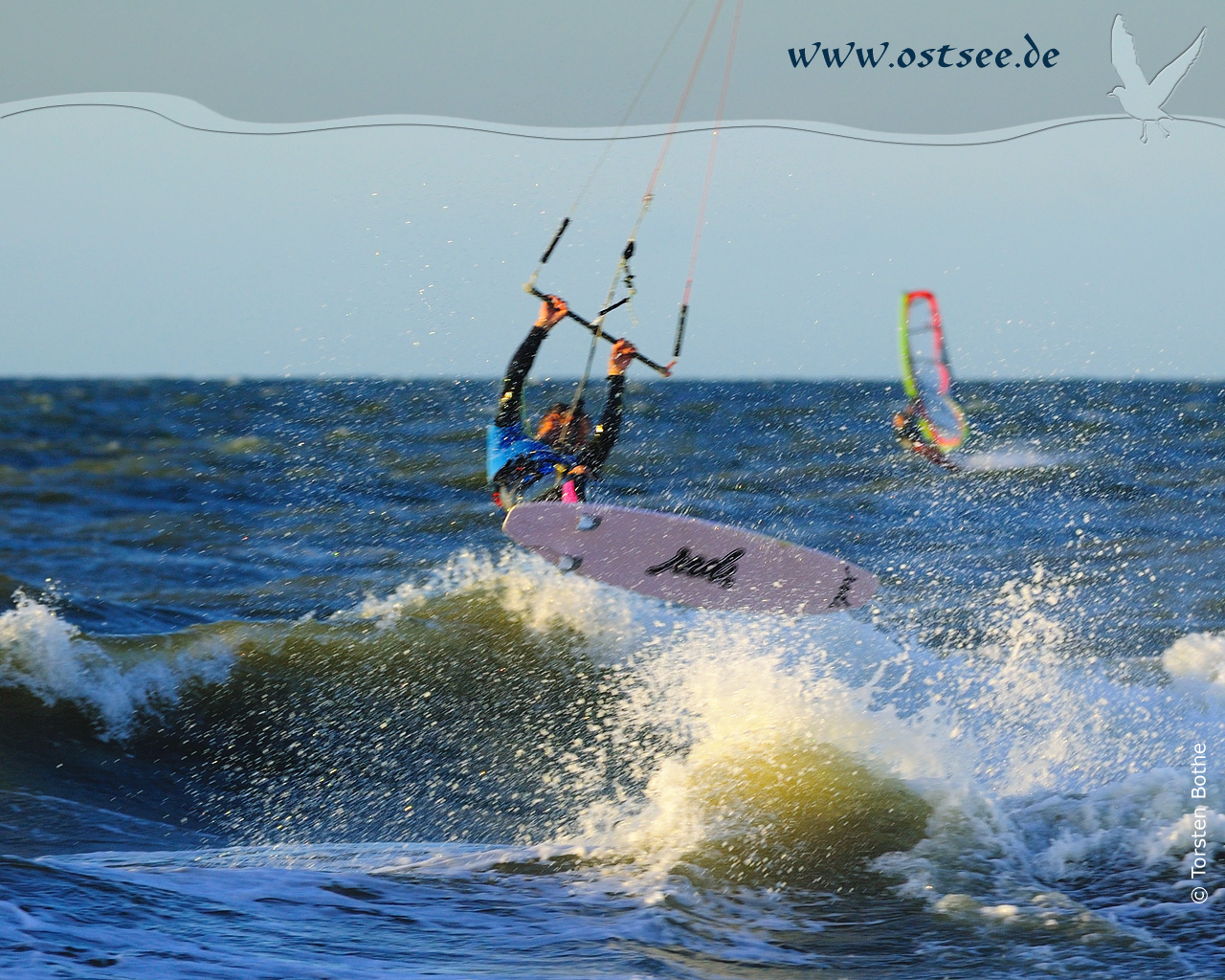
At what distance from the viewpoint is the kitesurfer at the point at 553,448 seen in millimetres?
6492

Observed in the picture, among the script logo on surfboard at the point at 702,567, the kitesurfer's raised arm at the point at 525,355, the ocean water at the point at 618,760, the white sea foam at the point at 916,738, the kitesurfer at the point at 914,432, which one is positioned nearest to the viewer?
the ocean water at the point at 618,760

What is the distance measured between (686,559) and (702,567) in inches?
4.6

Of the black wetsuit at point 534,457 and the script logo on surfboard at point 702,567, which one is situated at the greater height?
the black wetsuit at point 534,457

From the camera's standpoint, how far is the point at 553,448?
6.71 meters

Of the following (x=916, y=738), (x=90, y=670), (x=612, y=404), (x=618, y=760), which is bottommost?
(x=618, y=760)

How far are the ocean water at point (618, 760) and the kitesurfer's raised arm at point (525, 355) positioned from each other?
2.16 m

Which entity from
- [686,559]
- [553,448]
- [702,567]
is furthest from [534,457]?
[702,567]

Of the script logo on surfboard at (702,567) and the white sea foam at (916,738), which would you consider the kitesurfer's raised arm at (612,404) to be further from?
the white sea foam at (916,738)

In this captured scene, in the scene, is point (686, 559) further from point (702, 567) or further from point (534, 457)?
point (534, 457)

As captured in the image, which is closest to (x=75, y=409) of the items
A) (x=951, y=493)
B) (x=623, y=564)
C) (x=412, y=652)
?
(x=951, y=493)

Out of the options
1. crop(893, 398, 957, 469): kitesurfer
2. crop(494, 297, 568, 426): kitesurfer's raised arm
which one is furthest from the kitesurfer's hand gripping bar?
crop(893, 398, 957, 469): kitesurfer

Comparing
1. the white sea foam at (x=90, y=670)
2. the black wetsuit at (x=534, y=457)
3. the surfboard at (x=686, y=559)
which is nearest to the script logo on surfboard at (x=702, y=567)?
the surfboard at (x=686, y=559)

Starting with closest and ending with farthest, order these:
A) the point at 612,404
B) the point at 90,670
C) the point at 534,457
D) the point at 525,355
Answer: the point at 525,355 < the point at 612,404 < the point at 534,457 < the point at 90,670

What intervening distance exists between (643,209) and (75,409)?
35.5 meters
